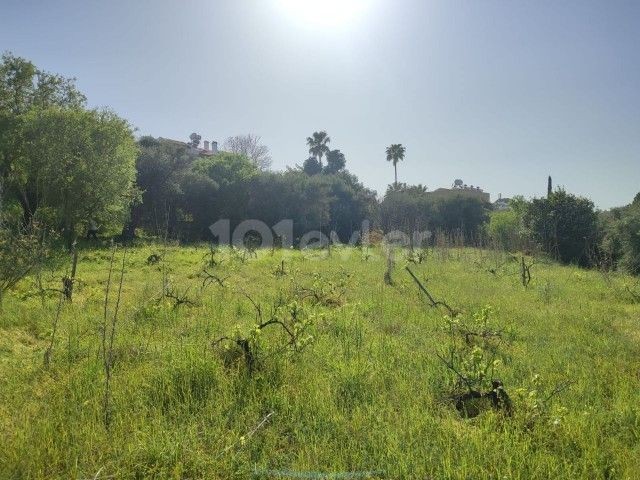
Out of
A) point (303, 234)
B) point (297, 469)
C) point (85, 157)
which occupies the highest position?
point (85, 157)

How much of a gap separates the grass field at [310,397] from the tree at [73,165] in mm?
10899

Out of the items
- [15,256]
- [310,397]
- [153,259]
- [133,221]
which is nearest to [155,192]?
[133,221]

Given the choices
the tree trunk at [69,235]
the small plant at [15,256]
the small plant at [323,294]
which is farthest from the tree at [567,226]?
the tree trunk at [69,235]

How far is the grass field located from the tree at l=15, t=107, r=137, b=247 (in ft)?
35.8

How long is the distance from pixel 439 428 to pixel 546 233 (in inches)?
928

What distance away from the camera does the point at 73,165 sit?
15391 millimetres

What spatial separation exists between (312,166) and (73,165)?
2991 cm

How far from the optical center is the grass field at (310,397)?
2443 millimetres

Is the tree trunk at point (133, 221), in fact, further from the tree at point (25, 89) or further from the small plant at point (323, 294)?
the small plant at point (323, 294)

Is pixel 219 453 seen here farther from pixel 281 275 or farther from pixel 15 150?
pixel 15 150

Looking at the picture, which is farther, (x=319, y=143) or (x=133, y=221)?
(x=319, y=143)

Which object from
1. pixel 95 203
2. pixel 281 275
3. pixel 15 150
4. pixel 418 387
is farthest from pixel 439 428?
pixel 15 150

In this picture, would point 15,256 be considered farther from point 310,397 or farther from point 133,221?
point 133,221

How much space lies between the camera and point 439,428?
281 cm
